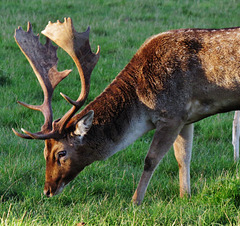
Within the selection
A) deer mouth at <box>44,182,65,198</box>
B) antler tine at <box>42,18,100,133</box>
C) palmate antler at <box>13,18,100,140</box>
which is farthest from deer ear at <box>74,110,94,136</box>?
deer mouth at <box>44,182,65,198</box>

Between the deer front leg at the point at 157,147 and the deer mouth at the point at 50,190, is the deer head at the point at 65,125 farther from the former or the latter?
the deer front leg at the point at 157,147

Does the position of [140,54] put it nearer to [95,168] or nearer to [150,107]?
[150,107]

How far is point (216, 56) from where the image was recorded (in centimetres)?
430

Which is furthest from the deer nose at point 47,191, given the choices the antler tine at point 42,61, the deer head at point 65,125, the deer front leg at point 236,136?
the deer front leg at point 236,136

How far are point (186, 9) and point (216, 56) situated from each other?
8380 millimetres

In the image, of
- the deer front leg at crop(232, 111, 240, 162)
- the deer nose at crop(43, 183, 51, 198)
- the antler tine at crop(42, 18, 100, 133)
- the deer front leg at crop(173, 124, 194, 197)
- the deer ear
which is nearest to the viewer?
the deer ear

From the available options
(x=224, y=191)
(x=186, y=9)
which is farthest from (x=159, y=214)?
(x=186, y=9)

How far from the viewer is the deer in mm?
4309

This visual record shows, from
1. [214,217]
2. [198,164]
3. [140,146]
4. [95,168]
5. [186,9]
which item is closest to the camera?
[214,217]

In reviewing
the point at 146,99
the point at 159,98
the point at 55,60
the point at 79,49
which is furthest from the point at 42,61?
the point at 159,98

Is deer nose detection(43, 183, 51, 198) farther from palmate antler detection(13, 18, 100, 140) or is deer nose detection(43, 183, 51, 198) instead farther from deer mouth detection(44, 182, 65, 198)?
palmate antler detection(13, 18, 100, 140)

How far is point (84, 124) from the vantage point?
4.31 m

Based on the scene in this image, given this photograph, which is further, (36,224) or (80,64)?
(80,64)

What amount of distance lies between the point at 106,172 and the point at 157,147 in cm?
79
